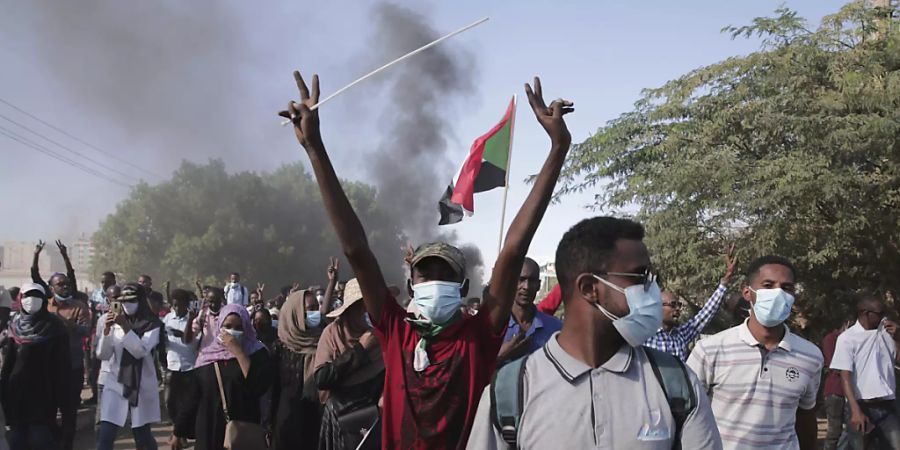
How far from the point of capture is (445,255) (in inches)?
147

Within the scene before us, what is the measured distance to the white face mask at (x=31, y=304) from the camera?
809 centimetres

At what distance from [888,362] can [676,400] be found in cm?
667

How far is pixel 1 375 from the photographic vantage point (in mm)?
8211

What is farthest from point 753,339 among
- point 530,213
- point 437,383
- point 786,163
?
point 786,163

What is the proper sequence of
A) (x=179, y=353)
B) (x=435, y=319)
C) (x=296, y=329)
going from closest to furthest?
(x=435, y=319) < (x=296, y=329) < (x=179, y=353)

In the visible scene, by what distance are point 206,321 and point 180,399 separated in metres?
1.01

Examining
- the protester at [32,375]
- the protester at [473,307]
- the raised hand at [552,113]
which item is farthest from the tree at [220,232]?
the raised hand at [552,113]

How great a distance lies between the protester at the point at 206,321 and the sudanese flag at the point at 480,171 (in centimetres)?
210

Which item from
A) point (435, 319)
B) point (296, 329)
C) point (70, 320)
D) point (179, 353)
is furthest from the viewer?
point (70, 320)

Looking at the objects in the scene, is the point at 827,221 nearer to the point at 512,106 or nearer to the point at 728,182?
the point at 728,182

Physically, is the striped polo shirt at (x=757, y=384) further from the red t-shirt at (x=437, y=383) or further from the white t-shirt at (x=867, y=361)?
the white t-shirt at (x=867, y=361)

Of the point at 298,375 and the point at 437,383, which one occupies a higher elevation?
the point at 298,375

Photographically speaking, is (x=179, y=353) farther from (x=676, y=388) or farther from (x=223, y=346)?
(x=676, y=388)

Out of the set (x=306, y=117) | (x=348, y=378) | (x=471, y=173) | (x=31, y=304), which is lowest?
(x=348, y=378)
